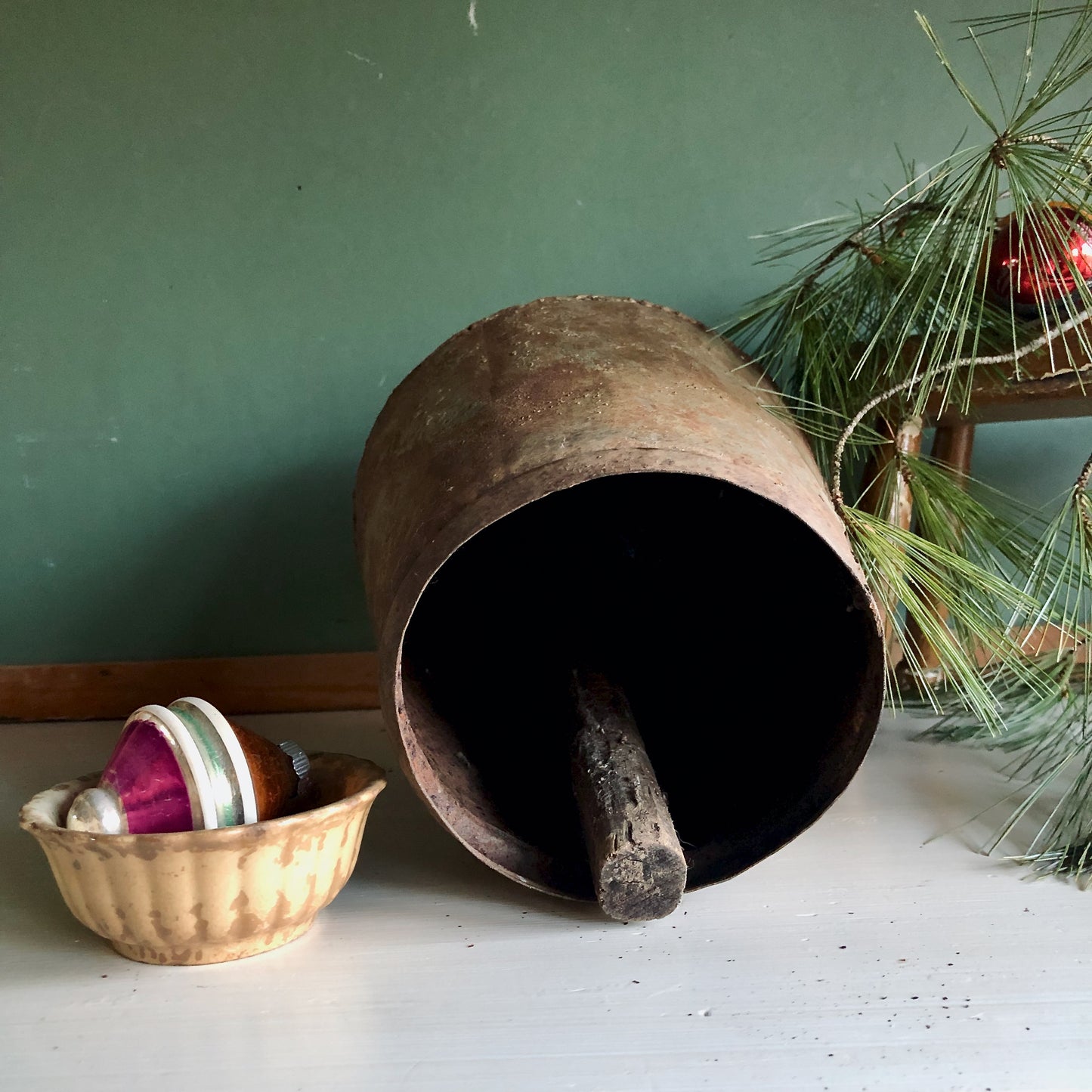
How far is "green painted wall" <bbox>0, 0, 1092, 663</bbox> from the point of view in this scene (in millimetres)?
1278

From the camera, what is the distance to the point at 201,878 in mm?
728

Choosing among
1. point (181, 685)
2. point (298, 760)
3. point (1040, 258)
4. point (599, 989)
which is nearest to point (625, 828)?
point (599, 989)

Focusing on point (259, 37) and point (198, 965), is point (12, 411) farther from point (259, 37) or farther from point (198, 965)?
point (198, 965)

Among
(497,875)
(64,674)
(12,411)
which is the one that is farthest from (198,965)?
(12,411)

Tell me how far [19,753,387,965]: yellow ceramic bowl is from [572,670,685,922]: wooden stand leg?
0.19 m

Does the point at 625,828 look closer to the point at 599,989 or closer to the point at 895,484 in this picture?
the point at 599,989

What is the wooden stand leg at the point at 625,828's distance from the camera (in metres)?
0.78

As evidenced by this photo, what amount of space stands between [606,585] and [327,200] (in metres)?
0.61

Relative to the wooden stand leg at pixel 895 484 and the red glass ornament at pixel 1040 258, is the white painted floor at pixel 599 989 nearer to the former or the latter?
the wooden stand leg at pixel 895 484

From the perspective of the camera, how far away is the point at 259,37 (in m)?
1.28

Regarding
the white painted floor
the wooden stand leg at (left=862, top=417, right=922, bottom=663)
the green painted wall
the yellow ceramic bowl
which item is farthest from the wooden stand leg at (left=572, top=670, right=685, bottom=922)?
the green painted wall

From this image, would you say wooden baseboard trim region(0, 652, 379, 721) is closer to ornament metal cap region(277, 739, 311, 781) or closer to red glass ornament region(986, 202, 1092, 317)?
ornament metal cap region(277, 739, 311, 781)

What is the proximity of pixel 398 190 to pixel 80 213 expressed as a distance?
411mm

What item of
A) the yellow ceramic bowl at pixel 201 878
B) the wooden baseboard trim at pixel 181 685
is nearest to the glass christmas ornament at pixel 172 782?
the yellow ceramic bowl at pixel 201 878
